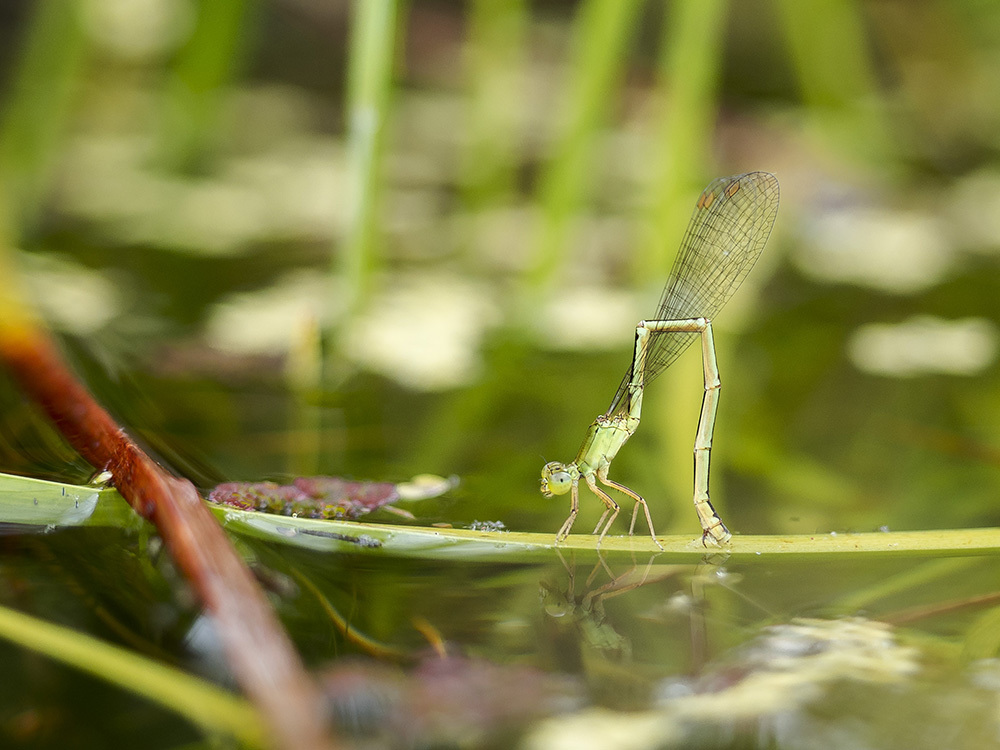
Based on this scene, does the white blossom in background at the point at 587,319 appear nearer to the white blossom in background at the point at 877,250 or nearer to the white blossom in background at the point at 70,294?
the white blossom in background at the point at 877,250

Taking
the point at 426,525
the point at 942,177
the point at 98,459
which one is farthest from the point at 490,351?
the point at 942,177

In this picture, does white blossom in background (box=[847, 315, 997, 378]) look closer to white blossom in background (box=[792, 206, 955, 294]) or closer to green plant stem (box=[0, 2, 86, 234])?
white blossom in background (box=[792, 206, 955, 294])

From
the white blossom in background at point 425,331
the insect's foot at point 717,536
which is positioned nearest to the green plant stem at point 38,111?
the white blossom in background at point 425,331

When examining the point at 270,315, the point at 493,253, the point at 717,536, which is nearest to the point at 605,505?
the point at 717,536

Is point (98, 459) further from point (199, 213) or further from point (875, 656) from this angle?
point (199, 213)

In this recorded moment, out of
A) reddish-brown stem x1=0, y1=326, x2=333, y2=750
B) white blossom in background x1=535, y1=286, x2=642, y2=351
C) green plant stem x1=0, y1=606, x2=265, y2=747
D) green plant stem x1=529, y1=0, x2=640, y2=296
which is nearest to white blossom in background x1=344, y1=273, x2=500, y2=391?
white blossom in background x1=535, y1=286, x2=642, y2=351
